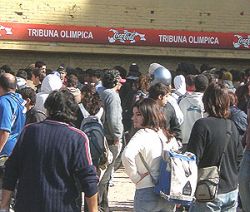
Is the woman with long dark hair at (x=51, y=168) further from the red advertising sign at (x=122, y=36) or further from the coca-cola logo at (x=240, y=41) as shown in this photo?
the coca-cola logo at (x=240, y=41)

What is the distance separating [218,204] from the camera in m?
5.64

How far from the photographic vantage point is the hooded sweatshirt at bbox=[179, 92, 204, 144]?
877 centimetres

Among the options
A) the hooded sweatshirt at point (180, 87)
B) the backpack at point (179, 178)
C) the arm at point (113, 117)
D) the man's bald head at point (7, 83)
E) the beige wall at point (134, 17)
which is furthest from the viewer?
the beige wall at point (134, 17)

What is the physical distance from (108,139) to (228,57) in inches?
407

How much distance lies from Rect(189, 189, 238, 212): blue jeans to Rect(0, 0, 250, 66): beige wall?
11381 mm

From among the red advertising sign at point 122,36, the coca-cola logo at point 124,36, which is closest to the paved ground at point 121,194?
the red advertising sign at point 122,36

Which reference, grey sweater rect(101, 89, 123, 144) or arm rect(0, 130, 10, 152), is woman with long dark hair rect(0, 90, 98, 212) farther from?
grey sweater rect(101, 89, 123, 144)

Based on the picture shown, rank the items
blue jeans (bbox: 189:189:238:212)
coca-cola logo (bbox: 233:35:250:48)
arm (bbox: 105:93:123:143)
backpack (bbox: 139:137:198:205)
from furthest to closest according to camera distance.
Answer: coca-cola logo (bbox: 233:35:250:48)
arm (bbox: 105:93:123:143)
blue jeans (bbox: 189:189:238:212)
backpack (bbox: 139:137:198:205)

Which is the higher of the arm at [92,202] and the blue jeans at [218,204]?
the arm at [92,202]

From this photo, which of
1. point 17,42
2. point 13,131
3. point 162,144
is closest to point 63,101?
point 162,144

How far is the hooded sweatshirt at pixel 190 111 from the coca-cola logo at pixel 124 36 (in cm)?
844

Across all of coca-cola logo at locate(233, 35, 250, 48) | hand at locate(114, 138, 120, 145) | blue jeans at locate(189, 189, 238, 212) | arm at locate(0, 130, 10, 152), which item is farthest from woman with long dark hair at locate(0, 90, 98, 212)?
A: coca-cola logo at locate(233, 35, 250, 48)

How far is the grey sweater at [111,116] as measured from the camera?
8.48m

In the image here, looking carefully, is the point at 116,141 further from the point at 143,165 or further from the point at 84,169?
the point at 84,169
